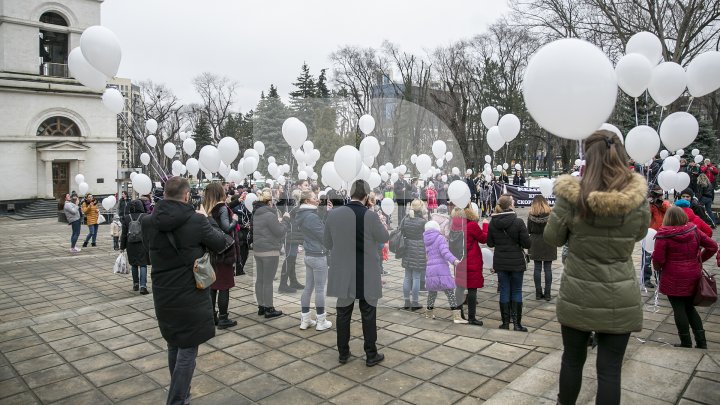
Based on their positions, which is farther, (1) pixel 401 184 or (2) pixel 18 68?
(2) pixel 18 68

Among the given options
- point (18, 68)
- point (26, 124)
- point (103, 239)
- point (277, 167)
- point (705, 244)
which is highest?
point (18, 68)

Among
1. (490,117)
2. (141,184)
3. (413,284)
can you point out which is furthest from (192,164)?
(413,284)

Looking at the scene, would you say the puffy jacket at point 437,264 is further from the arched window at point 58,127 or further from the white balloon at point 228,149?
the arched window at point 58,127

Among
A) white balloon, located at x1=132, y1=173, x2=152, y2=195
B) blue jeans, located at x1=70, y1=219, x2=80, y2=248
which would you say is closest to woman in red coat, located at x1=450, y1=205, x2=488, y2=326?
white balloon, located at x1=132, y1=173, x2=152, y2=195

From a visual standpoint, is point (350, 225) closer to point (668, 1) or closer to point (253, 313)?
point (253, 313)

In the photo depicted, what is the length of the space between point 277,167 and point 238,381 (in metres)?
6.09

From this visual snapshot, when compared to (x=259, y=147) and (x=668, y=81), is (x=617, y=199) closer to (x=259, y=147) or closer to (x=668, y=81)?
(x=668, y=81)

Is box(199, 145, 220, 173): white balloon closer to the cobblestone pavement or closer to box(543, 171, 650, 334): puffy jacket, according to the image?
the cobblestone pavement

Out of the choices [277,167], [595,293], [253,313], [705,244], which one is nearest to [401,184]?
[277,167]

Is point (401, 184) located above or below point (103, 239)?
above

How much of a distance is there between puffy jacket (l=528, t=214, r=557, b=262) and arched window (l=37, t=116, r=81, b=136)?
85.0 feet

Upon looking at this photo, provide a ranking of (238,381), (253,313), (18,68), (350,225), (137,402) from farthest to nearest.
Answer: (18,68), (253,313), (350,225), (238,381), (137,402)

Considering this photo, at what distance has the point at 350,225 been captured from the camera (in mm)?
4277

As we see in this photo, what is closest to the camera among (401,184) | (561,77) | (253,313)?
(561,77)
